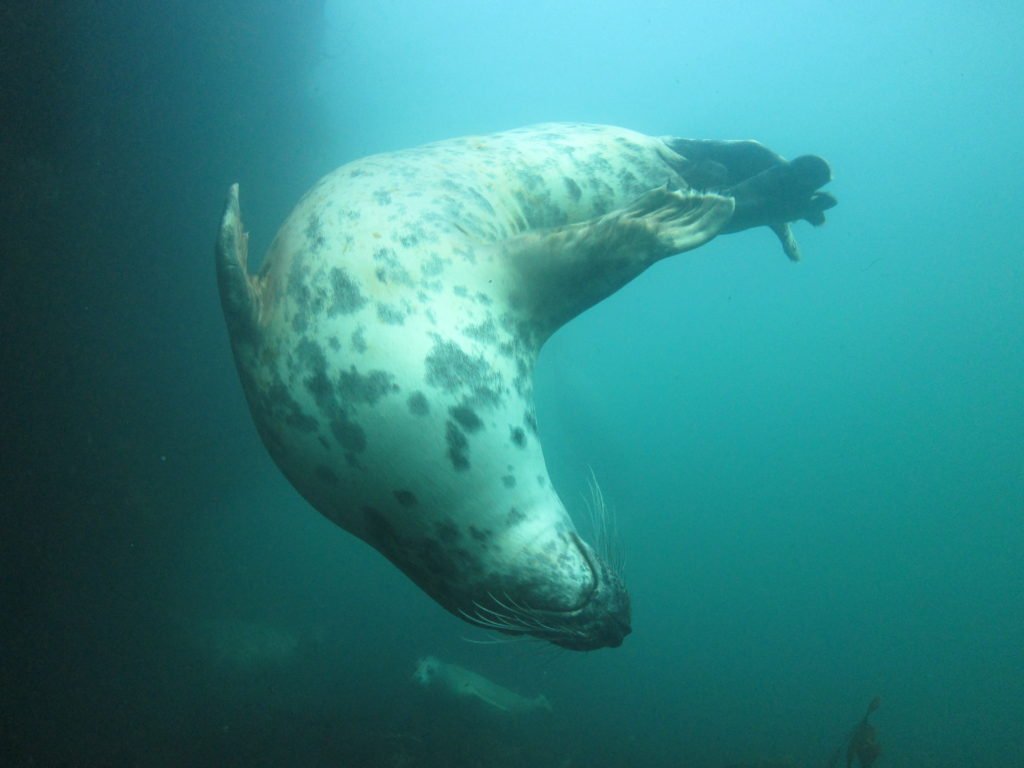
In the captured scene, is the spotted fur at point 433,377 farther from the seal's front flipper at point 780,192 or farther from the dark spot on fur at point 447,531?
the seal's front flipper at point 780,192

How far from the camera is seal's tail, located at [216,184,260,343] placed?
2.13 m

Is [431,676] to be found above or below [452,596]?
below

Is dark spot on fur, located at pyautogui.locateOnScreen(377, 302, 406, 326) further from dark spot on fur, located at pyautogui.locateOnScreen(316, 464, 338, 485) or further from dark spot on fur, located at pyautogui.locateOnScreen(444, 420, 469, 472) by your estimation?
dark spot on fur, located at pyautogui.locateOnScreen(316, 464, 338, 485)

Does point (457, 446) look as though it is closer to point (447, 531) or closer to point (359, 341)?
point (447, 531)

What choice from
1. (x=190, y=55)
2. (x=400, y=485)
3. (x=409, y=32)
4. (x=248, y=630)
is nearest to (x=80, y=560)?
(x=248, y=630)

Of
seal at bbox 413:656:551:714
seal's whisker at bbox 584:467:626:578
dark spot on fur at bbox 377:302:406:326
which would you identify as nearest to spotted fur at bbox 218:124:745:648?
dark spot on fur at bbox 377:302:406:326

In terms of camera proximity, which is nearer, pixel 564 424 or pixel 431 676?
pixel 431 676

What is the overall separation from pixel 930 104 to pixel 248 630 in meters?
38.3

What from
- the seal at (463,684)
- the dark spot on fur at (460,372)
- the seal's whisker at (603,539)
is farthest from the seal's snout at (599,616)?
the seal at (463,684)

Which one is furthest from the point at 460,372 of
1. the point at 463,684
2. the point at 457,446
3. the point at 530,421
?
the point at 463,684

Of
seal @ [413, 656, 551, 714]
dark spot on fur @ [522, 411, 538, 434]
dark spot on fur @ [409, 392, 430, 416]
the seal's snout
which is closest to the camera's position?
dark spot on fur @ [409, 392, 430, 416]

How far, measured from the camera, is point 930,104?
3167 cm

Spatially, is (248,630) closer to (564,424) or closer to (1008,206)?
(564,424)

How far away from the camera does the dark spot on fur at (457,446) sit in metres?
2.06
